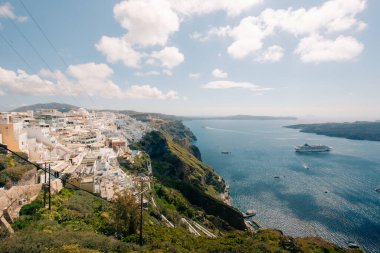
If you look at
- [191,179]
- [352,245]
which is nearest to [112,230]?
[352,245]

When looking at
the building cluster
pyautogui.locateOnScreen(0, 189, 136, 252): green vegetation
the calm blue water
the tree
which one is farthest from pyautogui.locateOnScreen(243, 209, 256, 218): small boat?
the tree

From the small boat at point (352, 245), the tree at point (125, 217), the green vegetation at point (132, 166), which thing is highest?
the tree at point (125, 217)

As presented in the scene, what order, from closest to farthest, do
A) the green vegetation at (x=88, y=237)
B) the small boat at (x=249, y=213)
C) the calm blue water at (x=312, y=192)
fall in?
the green vegetation at (x=88, y=237), the calm blue water at (x=312, y=192), the small boat at (x=249, y=213)

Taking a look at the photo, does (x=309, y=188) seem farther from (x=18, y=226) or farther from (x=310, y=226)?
(x=18, y=226)

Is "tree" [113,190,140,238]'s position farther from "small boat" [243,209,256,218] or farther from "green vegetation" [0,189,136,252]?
"small boat" [243,209,256,218]

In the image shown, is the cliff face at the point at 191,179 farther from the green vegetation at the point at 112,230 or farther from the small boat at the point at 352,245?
the small boat at the point at 352,245

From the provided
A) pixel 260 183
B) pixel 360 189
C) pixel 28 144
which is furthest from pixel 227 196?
pixel 28 144

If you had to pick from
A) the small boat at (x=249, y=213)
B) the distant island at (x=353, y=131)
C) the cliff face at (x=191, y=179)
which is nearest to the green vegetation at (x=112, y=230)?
the cliff face at (x=191, y=179)
